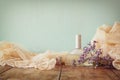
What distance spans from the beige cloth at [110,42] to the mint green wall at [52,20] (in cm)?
53

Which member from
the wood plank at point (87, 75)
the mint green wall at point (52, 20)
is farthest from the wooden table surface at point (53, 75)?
the mint green wall at point (52, 20)

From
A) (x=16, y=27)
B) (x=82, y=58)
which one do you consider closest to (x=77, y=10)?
(x=16, y=27)

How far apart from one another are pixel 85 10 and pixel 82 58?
929 mm

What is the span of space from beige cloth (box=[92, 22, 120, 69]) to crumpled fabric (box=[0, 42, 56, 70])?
40 centimetres

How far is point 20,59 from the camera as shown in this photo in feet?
5.21

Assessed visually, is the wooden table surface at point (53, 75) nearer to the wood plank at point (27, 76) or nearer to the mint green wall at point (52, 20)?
the wood plank at point (27, 76)

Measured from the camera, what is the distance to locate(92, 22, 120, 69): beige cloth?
4.74 ft

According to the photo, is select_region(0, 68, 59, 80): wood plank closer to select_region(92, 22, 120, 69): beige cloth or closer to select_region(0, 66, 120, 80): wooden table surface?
select_region(0, 66, 120, 80): wooden table surface

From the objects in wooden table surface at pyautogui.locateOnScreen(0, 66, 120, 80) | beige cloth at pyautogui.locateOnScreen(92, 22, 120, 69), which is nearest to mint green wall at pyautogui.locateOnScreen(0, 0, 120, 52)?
beige cloth at pyautogui.locateOnScreen(92, 22, 120, 69)

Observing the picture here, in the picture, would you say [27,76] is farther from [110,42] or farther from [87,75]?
Result: [110,42]

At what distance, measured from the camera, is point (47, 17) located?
91.7 inches

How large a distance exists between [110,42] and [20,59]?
2.30 ft

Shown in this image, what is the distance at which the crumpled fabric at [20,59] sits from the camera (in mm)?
1361

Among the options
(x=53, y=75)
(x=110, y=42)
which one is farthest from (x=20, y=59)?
(x=110, y=42)
